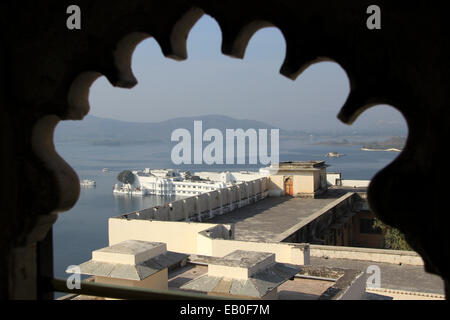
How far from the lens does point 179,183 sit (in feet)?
211

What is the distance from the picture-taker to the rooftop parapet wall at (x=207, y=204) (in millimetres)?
20109

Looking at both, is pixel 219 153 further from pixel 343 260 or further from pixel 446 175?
pixel 446 175

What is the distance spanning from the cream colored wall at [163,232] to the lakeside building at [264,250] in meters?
0.04

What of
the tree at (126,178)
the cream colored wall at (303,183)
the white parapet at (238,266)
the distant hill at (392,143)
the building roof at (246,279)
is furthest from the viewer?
the tree at (126,178)

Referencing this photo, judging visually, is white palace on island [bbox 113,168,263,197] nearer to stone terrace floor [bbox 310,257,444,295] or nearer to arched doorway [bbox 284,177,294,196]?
arched doorway [bbox 284,177,294,196]

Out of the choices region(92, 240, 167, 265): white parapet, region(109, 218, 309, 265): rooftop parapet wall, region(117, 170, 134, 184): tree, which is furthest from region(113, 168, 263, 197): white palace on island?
region(92, 240, 167, 265): white parapet

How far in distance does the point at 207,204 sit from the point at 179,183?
135ft

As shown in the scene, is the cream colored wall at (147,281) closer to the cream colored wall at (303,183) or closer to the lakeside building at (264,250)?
the lakeside building at (264,250)

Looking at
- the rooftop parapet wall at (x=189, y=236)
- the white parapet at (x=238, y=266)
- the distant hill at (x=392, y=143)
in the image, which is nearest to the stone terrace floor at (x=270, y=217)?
the rooftop parapet wall at (x=189, y=236)

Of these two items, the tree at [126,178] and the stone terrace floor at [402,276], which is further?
the tree at [126,178]

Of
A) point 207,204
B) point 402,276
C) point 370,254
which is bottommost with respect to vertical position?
point 402,276

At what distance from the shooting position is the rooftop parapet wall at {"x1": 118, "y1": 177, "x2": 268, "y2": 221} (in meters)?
20.1

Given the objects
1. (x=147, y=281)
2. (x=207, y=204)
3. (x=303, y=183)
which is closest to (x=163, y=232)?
(x=207, y=204)

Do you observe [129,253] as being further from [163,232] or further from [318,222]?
[318,222]
